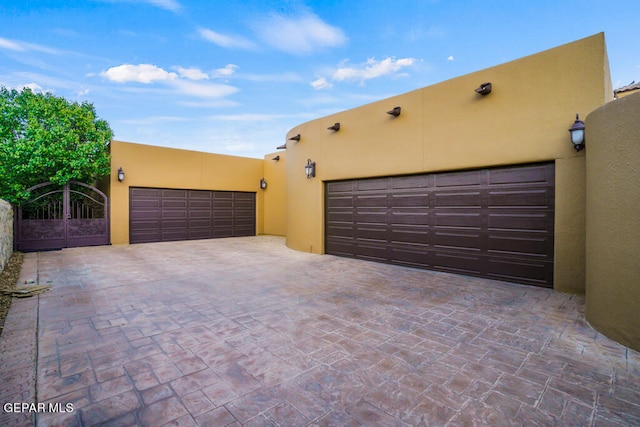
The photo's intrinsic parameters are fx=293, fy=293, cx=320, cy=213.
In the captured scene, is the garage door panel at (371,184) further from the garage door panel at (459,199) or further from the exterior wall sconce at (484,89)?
the exterior wall sconce at (484,89)

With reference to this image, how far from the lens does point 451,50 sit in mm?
8695

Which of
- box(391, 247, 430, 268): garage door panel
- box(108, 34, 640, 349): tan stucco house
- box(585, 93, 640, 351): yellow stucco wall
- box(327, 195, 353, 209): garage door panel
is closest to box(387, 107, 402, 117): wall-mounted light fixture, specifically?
box(108, 34, 640, 349): tan stucco house

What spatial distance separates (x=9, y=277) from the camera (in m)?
5.27

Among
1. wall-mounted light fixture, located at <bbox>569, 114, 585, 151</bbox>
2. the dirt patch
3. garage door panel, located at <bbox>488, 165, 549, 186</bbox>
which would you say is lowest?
the dirt patch

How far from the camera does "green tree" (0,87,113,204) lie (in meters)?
8.04

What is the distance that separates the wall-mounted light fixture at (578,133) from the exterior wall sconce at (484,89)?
4.65 ft

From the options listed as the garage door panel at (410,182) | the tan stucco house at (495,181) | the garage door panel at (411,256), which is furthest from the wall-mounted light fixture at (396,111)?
the garage door panel at (411,256)

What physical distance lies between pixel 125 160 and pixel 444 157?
10215 mm

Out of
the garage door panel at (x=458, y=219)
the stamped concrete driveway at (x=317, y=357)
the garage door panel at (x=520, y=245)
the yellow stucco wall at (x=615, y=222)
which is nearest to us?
the stamped concrete driveway at (x=317, y=357)

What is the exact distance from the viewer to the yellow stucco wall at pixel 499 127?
172 inches

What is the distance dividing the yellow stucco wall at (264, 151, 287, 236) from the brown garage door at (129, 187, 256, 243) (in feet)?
2.13

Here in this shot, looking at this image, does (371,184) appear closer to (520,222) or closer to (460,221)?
(460,221)

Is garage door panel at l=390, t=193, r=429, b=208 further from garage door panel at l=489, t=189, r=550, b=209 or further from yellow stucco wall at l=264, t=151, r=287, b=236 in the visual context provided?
yellow stucco wall at l=264, t=151, r=287, b=236

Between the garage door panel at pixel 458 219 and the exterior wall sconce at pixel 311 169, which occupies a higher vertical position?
the exterior wall sconce at pixel 311 169
